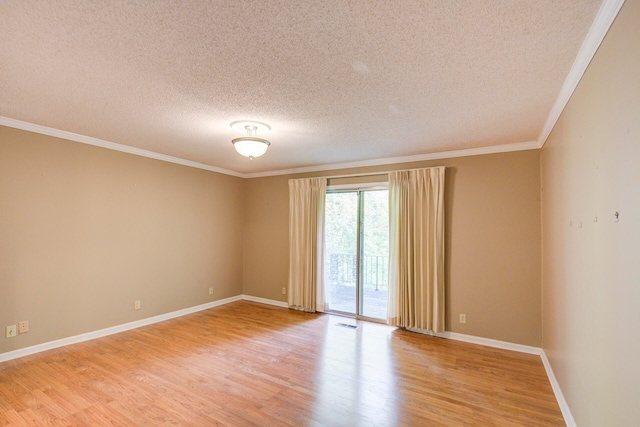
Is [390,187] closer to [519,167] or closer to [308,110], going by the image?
[519,167]

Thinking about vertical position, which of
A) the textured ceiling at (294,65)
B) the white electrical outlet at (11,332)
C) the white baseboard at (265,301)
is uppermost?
the textured ceiling at (294,65)

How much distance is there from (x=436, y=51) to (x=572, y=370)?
8.08 ft

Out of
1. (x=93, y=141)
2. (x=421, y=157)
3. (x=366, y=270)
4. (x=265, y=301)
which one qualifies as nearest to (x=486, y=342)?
(x=366, y=270)

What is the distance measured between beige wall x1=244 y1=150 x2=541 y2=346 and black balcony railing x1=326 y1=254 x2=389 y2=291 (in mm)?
1061

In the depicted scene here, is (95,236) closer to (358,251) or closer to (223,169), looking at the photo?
(223,169)

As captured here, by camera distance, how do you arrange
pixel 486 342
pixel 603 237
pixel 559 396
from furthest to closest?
pixel 486 342 < pixel 559 396 < pixel 603 237

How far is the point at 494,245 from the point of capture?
3857 mm

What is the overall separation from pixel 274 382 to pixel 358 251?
8.40 ft

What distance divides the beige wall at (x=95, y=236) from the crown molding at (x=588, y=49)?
502 centimetres

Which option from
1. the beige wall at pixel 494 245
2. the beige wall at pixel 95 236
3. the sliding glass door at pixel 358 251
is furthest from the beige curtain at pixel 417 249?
the beige wall at pixel 95 236

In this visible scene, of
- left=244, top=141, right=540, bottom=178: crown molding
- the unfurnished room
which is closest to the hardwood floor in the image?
the unfurnished room

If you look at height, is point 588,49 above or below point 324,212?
above

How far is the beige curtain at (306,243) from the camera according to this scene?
5.19 metres

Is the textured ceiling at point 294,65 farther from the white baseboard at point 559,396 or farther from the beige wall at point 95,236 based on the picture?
the white baseboard at point 559,396
